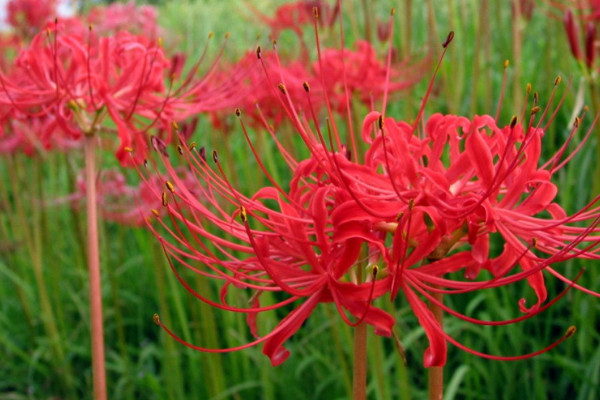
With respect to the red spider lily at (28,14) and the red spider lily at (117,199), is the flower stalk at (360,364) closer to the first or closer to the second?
the red spider lily at (117,199)

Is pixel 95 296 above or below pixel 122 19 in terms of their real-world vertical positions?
below

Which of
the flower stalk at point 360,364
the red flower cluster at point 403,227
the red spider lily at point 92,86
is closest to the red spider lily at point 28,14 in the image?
the red spider lily at point 92,86

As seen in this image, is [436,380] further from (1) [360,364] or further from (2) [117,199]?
(2) [117,199]

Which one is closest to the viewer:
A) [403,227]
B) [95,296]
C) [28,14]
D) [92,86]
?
[403,227]

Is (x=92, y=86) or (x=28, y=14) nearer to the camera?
(x=92, y=86)

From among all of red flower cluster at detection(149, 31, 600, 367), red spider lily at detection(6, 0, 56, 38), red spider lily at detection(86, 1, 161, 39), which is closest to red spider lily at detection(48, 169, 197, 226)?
red spider lily at detection(6, 0, 56, 38)

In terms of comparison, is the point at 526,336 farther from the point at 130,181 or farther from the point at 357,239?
the point at 130,181

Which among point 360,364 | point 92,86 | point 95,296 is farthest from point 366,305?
point 92,86

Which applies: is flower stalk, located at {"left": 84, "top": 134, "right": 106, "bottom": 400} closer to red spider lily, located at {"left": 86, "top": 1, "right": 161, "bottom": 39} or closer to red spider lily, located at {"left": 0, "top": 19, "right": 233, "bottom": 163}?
red spider lily, located at {"left": 0, "top": 19, "right": 233, "bottom": 163}

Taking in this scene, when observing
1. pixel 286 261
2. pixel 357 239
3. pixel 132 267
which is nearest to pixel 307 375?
pixel 132 267

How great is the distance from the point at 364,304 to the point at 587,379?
4.43 feet

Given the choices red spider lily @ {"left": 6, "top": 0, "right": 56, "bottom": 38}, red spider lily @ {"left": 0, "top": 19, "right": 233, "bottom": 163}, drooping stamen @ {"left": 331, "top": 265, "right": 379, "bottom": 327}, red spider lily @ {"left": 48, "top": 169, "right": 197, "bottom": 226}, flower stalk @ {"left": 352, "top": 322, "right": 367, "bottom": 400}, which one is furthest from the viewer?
red spider lily @ {"left": 6, "top": 0, "right": 56, "bottom": 38}

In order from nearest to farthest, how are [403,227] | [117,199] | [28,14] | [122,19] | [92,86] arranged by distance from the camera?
[403,227] → [92,86] → [117,199] → [28,14] → [122,19]

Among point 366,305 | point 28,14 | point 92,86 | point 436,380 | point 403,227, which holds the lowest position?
point 436,380
